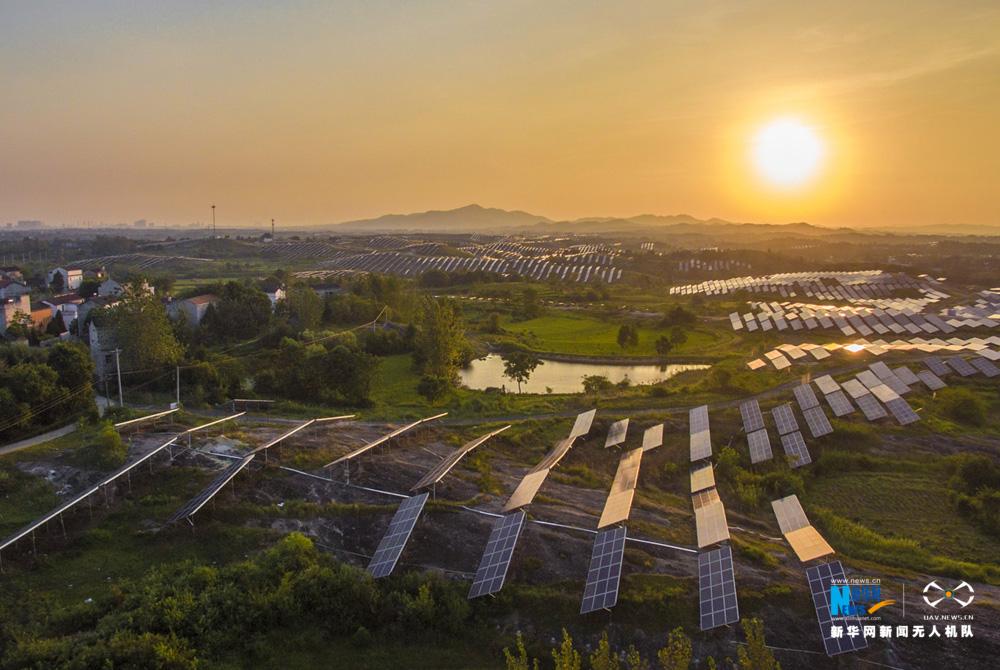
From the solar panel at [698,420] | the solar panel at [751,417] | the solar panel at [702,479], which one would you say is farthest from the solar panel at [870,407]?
the solar panel at [702,479]

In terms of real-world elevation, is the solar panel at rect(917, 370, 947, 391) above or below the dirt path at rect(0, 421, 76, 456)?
above

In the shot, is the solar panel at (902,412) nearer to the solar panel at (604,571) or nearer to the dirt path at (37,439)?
the solar panel at (604,571)

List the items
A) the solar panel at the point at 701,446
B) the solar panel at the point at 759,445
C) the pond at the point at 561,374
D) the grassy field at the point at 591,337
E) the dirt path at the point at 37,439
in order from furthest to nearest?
the grassy field at the point at 591,337 → the pond at the point at 561,374 → the solar panel at the point at 759,445 → the solar panel at the point at 701,446 → the dirt path at the point at 37,439

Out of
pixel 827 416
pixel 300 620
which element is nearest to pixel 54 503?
pixel 300 620

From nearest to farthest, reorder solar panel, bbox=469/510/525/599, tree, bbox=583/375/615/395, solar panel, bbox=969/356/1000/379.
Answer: solar panel, bbox=469/510/525/599 < solar panel, bbox=969/356/1000/379 < tree, bbox=583/375/615/395

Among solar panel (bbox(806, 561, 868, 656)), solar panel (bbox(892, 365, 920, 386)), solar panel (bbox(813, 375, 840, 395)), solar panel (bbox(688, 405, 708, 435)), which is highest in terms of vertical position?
solar panel (bbox(892, 365, 920, 386))

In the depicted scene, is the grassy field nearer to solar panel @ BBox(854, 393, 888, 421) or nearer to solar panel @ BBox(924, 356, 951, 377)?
solar panel @ BBox(924, 356, 951, 377)

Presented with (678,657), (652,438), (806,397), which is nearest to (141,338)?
(652,438)

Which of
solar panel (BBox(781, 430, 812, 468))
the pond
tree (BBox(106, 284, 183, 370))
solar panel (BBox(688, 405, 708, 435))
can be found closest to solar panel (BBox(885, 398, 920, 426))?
solar panel (BBox(781, 430, 812, 468))
